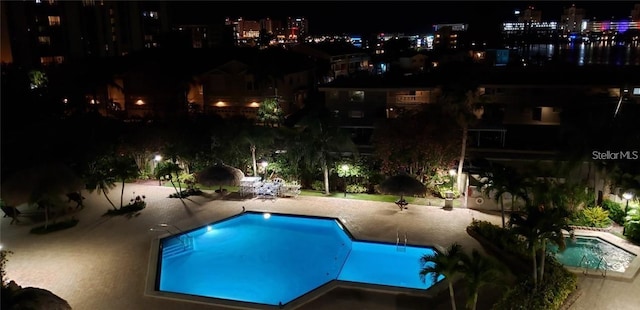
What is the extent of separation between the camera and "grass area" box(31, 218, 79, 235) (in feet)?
64.4

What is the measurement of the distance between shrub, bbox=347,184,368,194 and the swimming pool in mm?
9230

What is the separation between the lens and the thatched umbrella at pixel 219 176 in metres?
23.4

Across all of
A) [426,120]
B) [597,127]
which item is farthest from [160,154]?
[597,127]

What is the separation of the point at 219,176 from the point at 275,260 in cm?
703

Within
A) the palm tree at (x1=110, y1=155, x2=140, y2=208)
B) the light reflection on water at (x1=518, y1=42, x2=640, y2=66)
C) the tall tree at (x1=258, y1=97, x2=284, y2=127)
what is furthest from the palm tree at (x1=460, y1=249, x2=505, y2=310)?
the light reflection on water at (x1=518, y1=42, x2=640, y2=66)

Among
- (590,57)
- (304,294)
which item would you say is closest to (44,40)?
(304,294)

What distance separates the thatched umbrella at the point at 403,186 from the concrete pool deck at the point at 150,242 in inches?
35.3

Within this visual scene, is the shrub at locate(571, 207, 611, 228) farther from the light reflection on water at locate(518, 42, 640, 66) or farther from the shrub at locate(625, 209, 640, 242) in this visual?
the light reflection on water at locate(518, 42, 640, 66)

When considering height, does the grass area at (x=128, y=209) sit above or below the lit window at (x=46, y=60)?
below

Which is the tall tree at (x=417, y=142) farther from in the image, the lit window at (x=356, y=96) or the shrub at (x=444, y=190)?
the lit window at (x=356, y=96)

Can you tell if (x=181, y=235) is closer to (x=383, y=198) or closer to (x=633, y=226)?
(x=383, y=198)

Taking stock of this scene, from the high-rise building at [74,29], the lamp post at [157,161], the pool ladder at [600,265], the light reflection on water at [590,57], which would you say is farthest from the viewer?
the light reflection on water at [590,57]

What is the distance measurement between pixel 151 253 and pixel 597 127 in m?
18.0

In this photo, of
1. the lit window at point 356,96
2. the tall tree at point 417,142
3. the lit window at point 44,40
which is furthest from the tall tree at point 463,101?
the lit window at point 44,40
